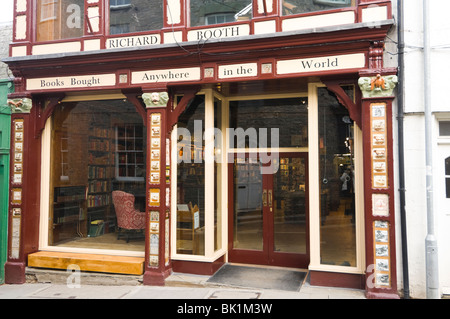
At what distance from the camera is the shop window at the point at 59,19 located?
7.12m

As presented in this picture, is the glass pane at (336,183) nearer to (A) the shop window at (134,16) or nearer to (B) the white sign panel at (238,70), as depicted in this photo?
(B) the white sign panel at (238,70)

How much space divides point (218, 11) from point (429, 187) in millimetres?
4634

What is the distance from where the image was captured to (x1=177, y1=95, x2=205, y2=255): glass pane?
6641mm

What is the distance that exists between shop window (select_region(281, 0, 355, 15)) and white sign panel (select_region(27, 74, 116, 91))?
134 inches

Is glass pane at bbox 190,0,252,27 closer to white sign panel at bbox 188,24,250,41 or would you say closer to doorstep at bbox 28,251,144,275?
white sign panel at bbox 188,24,250,41

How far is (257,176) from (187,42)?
291cm

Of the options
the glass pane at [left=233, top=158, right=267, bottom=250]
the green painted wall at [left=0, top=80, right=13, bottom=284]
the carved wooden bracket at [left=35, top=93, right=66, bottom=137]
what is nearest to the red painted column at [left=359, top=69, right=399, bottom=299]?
the glass pane at [left=233, top=158, right=267, bottom=250]

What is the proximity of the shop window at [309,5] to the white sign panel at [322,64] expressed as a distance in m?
0.87

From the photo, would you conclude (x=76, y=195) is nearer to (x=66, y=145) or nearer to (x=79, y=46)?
(x=66, y=145)

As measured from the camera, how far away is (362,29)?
5.35 m

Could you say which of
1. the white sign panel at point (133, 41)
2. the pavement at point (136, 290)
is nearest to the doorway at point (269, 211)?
the pavement at point (136, 290)

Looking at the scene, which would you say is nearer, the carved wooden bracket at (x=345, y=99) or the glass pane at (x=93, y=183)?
the carved wooden bracket at (x=345, y=99)

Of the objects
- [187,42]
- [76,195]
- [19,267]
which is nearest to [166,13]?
[187,42]

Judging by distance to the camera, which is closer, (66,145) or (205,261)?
(205,261)
